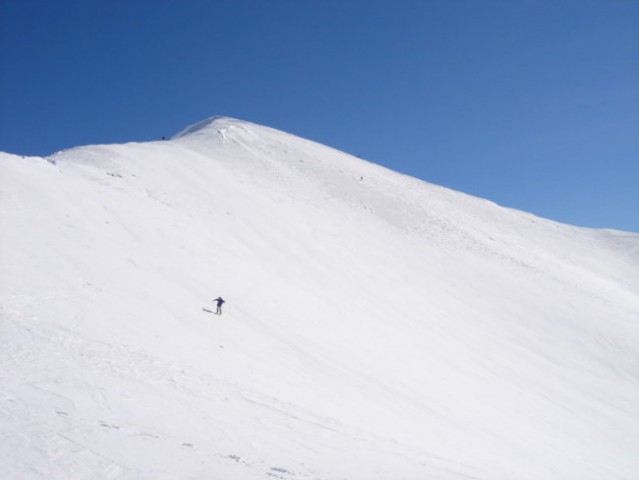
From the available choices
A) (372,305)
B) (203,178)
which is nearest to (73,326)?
(372,305)

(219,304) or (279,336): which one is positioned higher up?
(219,304)

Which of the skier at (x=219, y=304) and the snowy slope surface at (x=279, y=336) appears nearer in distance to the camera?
the snowy slope surface at (x=279, y=336)

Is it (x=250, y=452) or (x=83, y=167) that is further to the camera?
(x=83, y=167)

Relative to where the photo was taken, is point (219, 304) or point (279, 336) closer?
point (219, 304)

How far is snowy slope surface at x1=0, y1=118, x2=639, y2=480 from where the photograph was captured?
28.9ft

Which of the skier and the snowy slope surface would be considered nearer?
the snowy slope surface

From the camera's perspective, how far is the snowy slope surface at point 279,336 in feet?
28.9

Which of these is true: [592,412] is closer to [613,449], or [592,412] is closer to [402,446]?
[613,449]

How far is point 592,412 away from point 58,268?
20.7m

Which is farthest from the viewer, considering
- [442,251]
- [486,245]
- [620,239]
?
[620,239]

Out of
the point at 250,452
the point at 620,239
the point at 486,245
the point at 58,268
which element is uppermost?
the point at 620,239

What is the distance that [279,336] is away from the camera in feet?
55.3

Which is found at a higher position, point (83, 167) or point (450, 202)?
point (450, 202)

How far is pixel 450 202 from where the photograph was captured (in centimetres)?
5006
